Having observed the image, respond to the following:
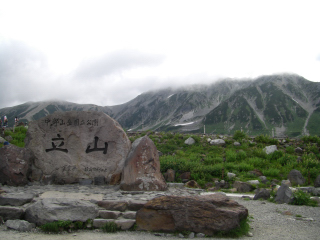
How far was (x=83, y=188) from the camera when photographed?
413 inches

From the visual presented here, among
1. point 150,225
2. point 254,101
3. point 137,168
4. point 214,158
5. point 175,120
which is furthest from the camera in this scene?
point 175,120

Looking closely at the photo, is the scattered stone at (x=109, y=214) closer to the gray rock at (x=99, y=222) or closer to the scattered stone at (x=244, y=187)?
the gray rock at (x=99, y=222)

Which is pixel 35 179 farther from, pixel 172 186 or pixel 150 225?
pixel 150 225

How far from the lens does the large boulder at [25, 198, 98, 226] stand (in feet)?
21.8

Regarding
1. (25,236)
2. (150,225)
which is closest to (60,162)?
(25,236)

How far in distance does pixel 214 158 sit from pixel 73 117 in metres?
9.61

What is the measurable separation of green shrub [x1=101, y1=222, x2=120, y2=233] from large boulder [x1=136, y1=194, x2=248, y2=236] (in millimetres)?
570

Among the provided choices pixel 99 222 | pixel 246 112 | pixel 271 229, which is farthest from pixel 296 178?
pixel 246 112

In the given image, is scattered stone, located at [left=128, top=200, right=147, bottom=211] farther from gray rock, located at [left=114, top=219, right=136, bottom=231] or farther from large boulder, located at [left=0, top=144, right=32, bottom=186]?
large boulder, located at [left=0, top=144, right=32, bottom=186]

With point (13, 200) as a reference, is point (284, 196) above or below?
below

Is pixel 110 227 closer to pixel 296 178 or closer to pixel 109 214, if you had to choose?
pixel 109 214

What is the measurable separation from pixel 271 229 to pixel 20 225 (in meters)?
6.43

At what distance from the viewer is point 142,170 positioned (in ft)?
33.1

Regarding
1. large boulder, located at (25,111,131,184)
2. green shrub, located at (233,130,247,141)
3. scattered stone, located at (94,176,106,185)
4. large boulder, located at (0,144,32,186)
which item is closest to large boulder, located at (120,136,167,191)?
large boulder, located at (25,111,131,184)
